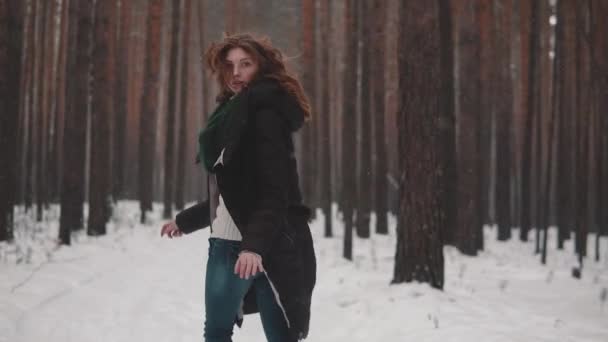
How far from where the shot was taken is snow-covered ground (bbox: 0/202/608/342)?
441cm

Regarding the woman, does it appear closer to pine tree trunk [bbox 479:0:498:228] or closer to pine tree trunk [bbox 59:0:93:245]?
pine tree trunk [bbox 59:0:93:245]

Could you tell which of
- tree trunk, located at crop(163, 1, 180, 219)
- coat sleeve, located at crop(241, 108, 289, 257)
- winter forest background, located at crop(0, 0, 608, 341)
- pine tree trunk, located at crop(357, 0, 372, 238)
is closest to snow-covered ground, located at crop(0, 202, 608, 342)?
winter forest background, located at crop(0, 0, 608, 341)

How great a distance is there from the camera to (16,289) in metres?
5.23

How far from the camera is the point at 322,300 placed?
19.2 feet

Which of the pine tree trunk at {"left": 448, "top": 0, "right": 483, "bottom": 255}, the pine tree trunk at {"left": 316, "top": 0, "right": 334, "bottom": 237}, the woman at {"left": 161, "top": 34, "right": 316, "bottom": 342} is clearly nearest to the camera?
the woman at {"left": 161, "top": 34, "right": 316, "bottom": 342}

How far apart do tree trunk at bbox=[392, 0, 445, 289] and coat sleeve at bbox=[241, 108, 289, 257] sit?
3.61 m

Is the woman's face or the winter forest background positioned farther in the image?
the winter forest background

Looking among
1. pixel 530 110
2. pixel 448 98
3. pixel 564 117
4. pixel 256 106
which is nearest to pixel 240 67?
pixel 256 106

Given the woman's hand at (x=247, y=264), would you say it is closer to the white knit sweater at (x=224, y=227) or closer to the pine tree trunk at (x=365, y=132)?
the white knit sweater at (x=224, y=227)

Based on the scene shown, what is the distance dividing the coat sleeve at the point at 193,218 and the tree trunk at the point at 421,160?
3372 mm

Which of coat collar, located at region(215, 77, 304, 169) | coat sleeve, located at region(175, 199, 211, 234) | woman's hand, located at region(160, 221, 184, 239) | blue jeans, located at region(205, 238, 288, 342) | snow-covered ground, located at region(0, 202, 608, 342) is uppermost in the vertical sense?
coat collar, located at region(215, 77, 304, 169)

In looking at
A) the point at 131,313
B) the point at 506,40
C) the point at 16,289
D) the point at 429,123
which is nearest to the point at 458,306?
the point at 429,123

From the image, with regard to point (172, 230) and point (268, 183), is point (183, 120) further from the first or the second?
point (268, 183)

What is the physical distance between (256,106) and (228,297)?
76cm
